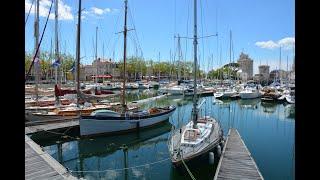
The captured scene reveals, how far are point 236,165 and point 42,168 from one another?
325 inches

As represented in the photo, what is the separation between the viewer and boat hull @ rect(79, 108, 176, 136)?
24.4 m

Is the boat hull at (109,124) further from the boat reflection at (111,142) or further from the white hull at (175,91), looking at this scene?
the white hull at (175,91)

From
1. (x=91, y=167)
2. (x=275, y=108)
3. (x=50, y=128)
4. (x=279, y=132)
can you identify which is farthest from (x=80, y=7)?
(x=275, y=108)

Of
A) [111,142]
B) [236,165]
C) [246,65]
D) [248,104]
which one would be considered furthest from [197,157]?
[246,65]

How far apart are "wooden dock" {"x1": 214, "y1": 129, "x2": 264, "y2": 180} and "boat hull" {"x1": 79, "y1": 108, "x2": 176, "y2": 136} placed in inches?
400

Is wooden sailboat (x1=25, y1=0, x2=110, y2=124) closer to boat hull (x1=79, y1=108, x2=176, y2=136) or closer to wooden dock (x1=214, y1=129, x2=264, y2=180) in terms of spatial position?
boat hull (x1=79, y1=108, x2=176, y2=136)

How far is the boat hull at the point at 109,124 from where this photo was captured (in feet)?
80.0

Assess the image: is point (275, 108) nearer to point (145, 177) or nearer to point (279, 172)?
point (279, 172)

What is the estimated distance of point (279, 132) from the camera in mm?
30234

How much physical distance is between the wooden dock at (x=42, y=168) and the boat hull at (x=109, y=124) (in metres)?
8.74

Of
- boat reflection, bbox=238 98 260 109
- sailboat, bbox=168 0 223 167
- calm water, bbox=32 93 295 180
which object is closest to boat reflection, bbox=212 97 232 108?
boat reflection, bbox=238 98 260 109

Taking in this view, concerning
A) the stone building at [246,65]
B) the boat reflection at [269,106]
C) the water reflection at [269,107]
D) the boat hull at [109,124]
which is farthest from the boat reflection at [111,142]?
the stone building at [246,65]

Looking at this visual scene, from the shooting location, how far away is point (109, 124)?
83.1 feet

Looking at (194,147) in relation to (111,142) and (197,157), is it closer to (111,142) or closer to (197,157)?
(197,157)
